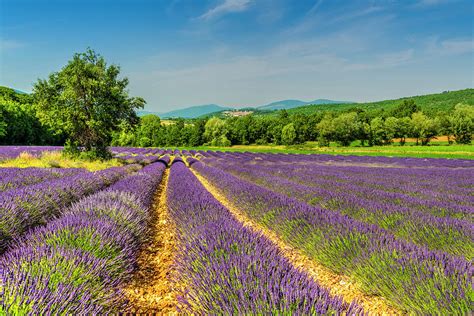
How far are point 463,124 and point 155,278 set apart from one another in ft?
230

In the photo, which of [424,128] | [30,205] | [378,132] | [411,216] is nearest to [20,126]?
[30,205]

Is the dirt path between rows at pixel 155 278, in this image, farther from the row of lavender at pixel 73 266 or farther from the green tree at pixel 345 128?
the green tree at pixel 345 128

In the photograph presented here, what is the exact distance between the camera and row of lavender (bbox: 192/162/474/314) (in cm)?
222

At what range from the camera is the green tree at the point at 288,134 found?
215 feet

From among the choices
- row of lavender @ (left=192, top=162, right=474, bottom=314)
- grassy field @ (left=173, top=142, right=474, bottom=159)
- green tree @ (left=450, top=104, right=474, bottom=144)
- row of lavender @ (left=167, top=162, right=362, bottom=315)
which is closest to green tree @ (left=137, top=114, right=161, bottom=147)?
grassy field @ (left=173, top=142, right=474, bottom=159)

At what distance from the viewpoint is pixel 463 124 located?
54.0 metres

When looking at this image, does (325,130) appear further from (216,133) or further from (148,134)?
(148,134)

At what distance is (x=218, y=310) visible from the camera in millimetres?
1781

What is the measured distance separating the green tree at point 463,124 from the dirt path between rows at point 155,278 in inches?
2708

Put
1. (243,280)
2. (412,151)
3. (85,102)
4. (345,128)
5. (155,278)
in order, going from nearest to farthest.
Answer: (243,280)
(155,278)
(85,102)
(412,151)
(345,128)

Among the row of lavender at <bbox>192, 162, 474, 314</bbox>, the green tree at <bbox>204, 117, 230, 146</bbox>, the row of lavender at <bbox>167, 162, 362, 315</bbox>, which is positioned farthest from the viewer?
the green tree at <bbox>204, 117, 230, 146</bbox>

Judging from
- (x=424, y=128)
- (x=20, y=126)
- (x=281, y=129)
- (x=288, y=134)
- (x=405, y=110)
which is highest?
(x=20, y=126)

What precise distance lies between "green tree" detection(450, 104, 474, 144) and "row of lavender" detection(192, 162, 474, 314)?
6698 centimetres

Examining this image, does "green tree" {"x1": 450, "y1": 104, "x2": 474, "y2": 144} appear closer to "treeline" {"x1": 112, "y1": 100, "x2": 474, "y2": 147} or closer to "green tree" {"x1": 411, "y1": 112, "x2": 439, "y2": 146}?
"treeline" {"x1": 112, "y1": 100, "x2": 474, "y2": 147}
